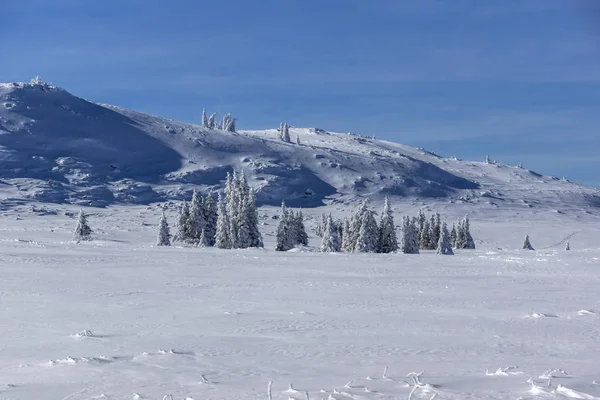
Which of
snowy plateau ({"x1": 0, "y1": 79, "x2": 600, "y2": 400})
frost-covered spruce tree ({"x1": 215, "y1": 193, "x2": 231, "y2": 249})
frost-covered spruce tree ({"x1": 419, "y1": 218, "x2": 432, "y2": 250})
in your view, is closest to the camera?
snowy plateau ({"x1": 0, "y1": 79, "x2": 600, "y2": 400})

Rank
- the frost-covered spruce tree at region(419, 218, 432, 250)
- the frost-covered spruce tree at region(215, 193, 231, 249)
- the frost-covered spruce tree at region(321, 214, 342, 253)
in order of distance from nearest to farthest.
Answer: the frost-covered spruce tree at region(215, 193, 231, 249)
the frost-covered spruce tree at region(321, 214, 342, 253)
the frost-covered spruce tree at region(419, 218, 432, 250)

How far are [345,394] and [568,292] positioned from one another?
2040cm

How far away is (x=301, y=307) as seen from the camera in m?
21.7

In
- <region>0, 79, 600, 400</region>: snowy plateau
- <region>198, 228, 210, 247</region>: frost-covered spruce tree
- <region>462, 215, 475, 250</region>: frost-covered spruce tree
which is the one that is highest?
<region>462, 215, 475, 250</region>: frost-covered spruce tree

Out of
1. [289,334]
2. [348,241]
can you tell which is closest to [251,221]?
[348,241]

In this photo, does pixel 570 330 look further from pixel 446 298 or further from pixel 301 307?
pixel 301 307

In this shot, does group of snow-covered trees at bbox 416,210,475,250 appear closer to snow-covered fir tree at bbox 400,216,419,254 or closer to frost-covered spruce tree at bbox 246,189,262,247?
snow-covered fir tree at bbox 400,216,419,254

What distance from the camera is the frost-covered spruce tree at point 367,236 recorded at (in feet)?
217

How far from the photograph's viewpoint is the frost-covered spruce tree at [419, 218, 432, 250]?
95.3 metres

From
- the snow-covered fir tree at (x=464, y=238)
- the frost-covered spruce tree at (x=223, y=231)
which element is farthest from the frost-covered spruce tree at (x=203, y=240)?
the snow-covered fir tree at (x=464, y=238)

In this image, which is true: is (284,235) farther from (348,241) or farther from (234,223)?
(348,241)

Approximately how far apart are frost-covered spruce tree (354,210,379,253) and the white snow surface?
3136 cm

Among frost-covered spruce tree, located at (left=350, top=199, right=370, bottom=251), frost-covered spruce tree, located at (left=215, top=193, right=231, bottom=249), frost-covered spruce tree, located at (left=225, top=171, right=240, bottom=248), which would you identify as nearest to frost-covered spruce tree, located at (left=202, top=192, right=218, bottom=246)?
→ frost-covered spruce tree, located at (left=225, top=171, right=240, bottom=248)

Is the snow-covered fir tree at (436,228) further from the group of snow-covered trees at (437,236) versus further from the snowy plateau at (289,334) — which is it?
the snowy plateau at (289,334)
